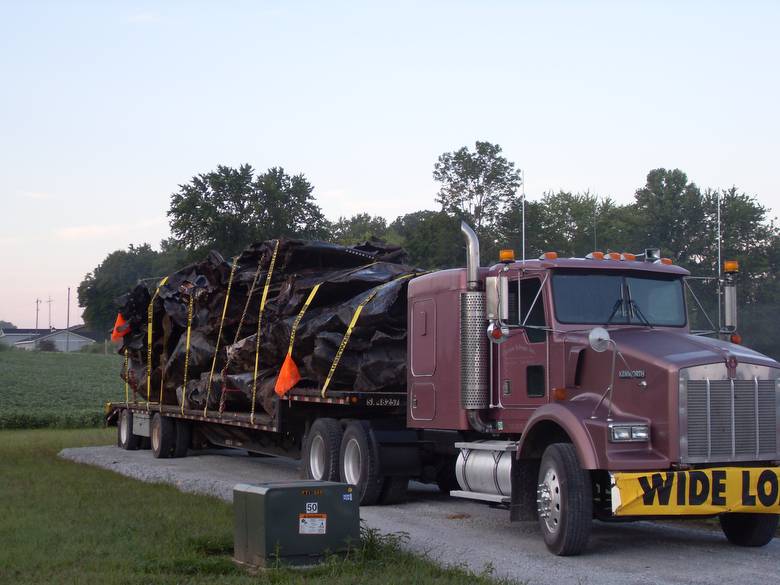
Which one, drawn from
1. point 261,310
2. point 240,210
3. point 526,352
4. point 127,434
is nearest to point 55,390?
point 240,210

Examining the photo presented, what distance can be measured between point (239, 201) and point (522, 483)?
48234mm

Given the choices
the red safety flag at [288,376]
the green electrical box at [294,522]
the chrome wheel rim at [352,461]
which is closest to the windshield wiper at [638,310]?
the green electrical box at [294,522]

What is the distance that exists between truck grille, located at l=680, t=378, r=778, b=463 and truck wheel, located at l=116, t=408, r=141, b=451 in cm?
1697

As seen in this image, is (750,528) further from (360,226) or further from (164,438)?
(360,226)

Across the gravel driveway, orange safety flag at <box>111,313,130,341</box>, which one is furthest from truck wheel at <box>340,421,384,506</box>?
orange safety flag at <box>111,313,130,341</box>

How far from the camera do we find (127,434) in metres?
24.8

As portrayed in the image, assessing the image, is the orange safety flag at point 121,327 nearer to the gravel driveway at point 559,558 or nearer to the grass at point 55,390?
the gravel driveway at point 559,558

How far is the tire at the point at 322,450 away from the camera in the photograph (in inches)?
572

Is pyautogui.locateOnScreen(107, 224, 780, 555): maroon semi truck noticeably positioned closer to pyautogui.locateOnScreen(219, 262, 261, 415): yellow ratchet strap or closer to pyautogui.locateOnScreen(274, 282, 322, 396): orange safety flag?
pyautogui.locateOnScreen(274, 282, 322, 396): orange safety flag

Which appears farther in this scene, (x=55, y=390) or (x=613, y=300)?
(x=55, y=390)

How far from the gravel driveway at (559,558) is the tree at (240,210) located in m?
40.3

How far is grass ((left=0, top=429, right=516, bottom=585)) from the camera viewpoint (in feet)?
28.2

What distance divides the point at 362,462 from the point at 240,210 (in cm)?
4474

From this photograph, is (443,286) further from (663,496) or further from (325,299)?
(663,496)
